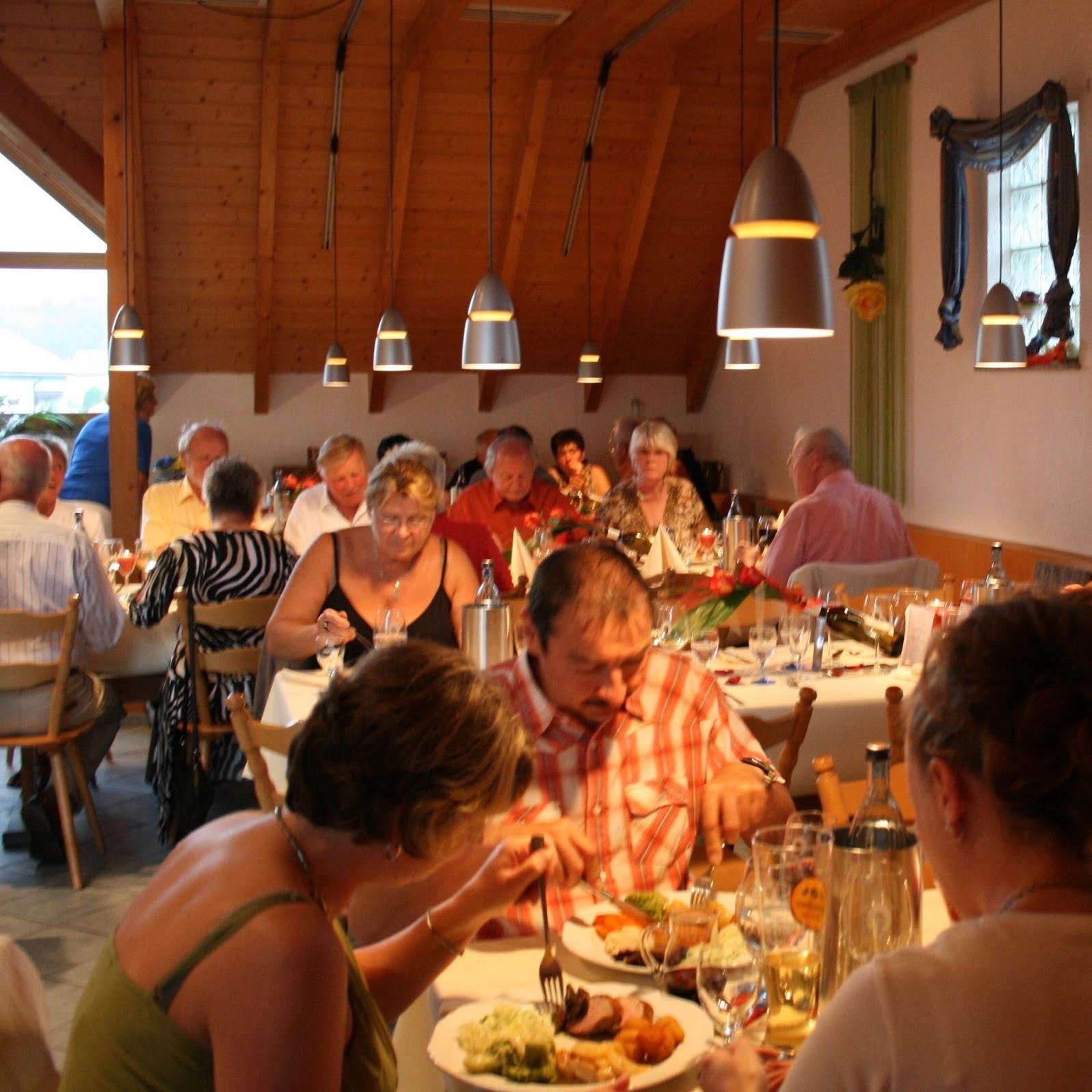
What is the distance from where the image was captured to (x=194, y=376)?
12383 millimetres

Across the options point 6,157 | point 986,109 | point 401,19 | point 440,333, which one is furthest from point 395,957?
point 6,157

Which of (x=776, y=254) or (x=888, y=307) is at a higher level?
(x=888, y=307)

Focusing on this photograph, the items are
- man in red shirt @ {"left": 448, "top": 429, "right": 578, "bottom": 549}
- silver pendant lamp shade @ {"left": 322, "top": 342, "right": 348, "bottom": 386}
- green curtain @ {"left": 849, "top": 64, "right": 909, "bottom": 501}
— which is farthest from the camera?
silver pendant lamp shade @ {"left": 322, "top": 342, "right": 348, "bottom": 386}

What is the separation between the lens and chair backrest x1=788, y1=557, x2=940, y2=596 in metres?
5.75

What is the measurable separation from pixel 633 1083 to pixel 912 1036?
1.89 feet

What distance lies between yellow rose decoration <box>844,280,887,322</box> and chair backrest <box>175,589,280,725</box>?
211 inches

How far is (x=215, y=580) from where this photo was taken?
5.29 m

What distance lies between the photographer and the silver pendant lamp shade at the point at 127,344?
795cm

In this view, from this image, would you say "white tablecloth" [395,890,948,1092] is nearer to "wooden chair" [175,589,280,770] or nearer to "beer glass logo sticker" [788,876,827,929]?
"beer glass logo sticker" [788,876,827,929]

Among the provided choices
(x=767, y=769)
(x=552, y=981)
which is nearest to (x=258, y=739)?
(x=767, y=769)

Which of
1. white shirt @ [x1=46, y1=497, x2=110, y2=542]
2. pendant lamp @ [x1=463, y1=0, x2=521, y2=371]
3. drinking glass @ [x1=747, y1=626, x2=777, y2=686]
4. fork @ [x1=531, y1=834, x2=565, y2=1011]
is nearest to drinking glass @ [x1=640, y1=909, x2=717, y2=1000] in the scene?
fork @ [x1=531, y1=834, x2=565, y2=1011]

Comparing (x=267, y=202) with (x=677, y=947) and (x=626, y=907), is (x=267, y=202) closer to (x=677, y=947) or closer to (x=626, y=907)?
(x=626, y=907)

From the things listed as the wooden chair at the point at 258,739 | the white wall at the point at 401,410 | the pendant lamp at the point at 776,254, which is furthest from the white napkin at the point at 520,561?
the white wall at the point at 401,410

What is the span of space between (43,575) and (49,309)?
840cm
